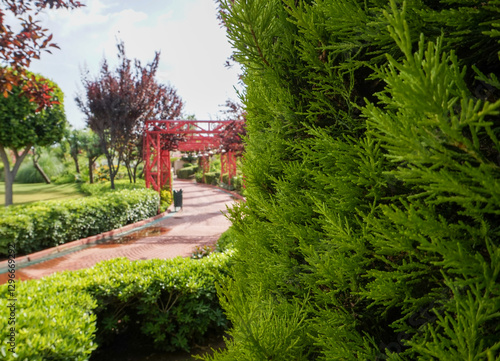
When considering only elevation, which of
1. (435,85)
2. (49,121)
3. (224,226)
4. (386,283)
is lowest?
(224,226)

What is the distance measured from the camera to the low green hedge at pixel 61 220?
28.3ft

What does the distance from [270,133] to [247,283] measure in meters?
1.09

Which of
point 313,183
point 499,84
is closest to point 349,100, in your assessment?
point 313,183

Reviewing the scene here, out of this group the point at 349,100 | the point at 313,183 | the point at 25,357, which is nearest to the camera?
the point at 349,100

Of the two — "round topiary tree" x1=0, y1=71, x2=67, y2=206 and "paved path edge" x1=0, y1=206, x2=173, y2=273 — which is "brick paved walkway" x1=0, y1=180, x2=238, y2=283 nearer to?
"paved path edge" x1=0, y1=206, x2=173, y2=273

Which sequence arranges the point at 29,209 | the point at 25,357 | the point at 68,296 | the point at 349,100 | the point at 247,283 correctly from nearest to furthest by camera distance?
1. the point at 349,100
2. the point at 247,283
3. the point at 25,357
4. the point at 68,296
5. the point at 29,209

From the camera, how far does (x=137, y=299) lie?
4445 millimetres

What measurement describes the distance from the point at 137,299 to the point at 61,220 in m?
7.35

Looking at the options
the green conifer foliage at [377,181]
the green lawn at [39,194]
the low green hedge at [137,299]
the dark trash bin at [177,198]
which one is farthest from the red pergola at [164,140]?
the green conifer foliage at [377,181]

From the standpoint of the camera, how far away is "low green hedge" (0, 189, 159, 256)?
8641 millimetres

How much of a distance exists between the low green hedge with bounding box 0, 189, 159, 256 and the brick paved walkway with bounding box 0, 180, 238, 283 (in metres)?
0.80

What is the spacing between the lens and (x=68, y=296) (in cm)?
355

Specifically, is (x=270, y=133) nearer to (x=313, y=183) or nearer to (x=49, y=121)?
(x=313, y=183)

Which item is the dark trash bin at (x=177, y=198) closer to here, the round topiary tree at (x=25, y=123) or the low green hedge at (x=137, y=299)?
the round topiary tree at (x=25, y=123)
